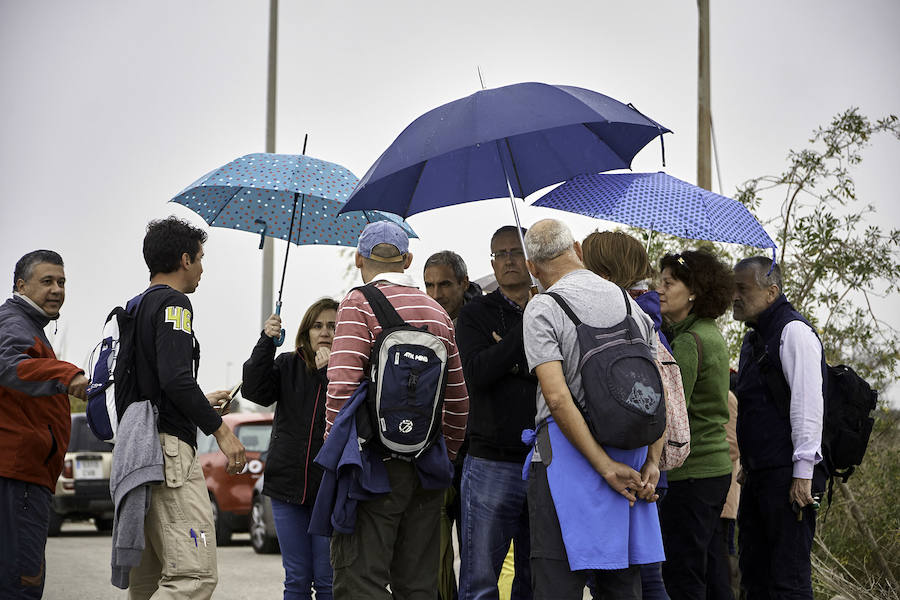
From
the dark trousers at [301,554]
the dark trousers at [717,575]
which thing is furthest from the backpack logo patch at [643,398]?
the dark trousers at [301,554]

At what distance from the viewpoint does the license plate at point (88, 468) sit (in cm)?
1534

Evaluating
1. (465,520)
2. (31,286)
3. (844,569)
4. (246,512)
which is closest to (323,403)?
(465,520)

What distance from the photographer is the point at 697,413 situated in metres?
5.41

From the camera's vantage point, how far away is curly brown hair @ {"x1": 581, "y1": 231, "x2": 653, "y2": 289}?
4.72 m

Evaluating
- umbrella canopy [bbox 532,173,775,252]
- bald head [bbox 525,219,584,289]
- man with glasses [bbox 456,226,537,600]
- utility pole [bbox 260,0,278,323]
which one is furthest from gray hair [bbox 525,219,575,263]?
utility pole [bbox 260,0,278,323]

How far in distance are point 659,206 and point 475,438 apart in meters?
1.68

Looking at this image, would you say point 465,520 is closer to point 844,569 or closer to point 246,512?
point 844,569

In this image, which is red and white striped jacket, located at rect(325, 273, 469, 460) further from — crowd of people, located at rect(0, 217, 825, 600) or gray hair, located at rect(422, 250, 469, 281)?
gray hair, located at rect(422, 250, 469, 281)

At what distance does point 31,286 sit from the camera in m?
5.57

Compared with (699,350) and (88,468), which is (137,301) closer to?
(699,350)

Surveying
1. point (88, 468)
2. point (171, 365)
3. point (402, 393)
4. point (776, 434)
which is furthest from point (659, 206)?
point (88, 468)

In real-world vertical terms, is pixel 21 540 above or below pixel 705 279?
below

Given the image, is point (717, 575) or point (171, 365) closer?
point (171, 365)

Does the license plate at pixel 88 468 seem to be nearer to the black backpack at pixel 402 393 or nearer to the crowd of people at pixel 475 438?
the crowd of people at pixel 475 438
